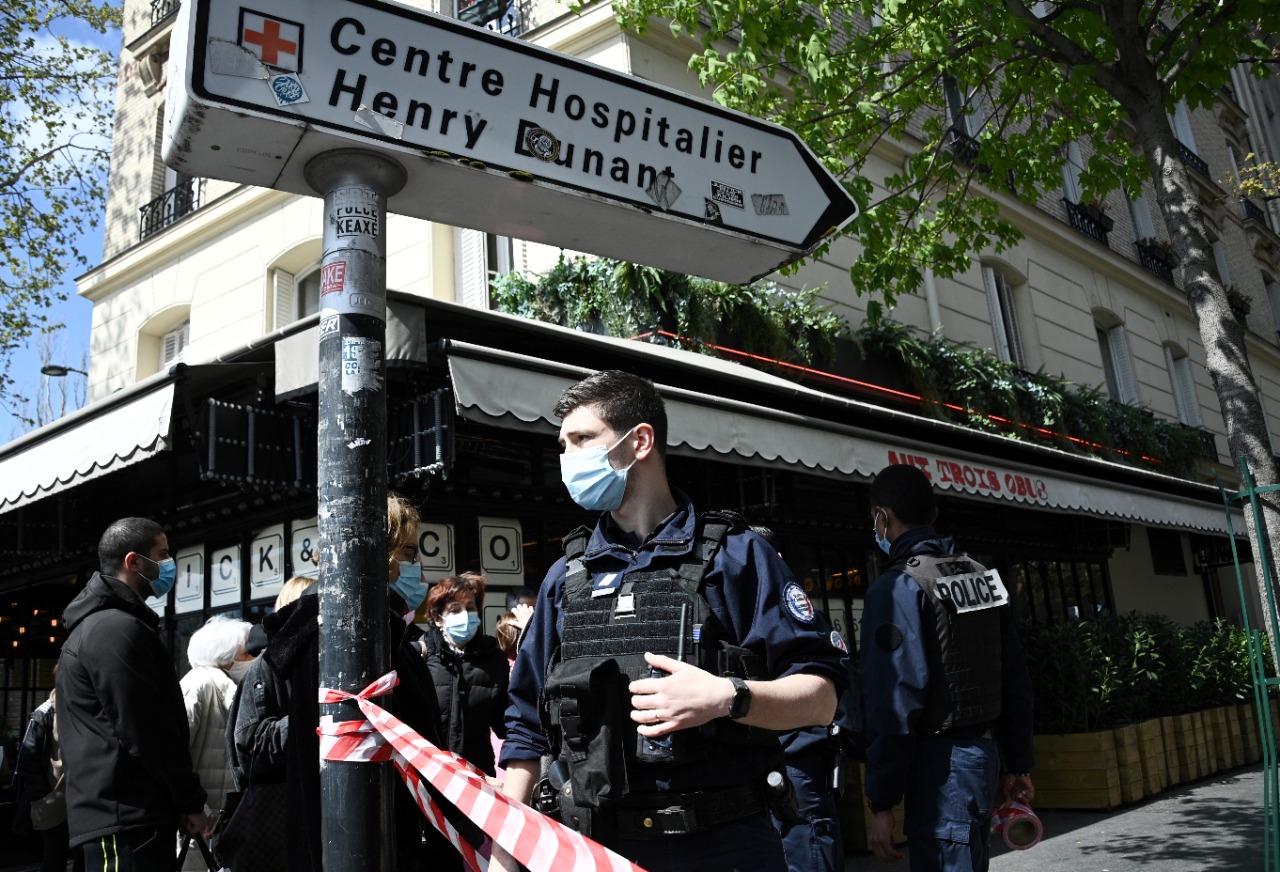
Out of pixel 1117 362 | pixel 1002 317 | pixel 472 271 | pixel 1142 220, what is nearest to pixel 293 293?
pixel 472 271

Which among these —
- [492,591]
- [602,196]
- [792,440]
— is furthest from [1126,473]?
[602,196]

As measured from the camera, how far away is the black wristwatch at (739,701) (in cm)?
205

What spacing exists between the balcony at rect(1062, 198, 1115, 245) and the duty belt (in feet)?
56.3

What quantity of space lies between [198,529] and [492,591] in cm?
304

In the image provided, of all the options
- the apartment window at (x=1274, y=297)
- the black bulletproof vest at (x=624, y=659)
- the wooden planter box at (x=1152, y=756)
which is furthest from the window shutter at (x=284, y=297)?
the apartment window at (x=1274, y=297)

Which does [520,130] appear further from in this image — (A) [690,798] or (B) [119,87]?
(B) [119,87]

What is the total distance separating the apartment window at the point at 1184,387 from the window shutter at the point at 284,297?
15829mm

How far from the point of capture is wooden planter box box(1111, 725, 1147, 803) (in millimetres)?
8750

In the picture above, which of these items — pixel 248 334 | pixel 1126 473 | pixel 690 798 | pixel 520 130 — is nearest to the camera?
pixel 690 798

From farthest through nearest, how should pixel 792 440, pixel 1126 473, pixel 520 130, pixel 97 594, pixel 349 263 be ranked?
pixel 1126 473, pixel 792 440, pixel 97 594, pixel 520 130, pixel 349 263

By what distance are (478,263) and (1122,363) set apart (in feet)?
40.3

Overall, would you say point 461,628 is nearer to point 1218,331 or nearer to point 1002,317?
point 1218,331

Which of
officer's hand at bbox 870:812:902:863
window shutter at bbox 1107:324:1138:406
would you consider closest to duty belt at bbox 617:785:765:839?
officer's hand at bbox 870:812:902:863

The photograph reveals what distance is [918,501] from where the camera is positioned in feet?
13.7
